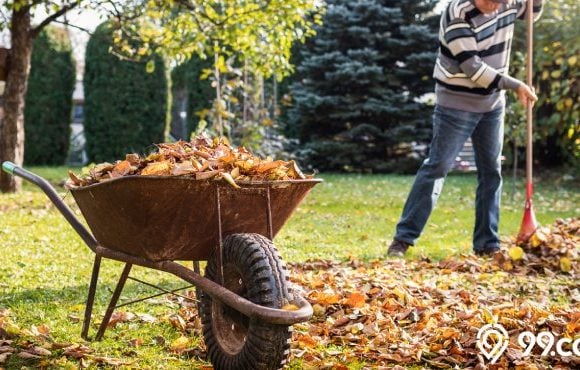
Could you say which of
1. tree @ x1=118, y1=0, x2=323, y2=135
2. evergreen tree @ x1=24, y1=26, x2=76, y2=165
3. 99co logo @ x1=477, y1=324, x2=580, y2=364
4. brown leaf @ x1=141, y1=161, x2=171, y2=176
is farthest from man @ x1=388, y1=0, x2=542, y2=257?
evergreen tree @ x1=24, y1=26, x2=76, y2=165

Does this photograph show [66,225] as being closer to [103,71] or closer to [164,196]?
[164,196]

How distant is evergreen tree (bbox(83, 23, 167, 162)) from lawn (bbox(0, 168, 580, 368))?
3589 mm

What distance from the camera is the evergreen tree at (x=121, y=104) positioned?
13.4 m

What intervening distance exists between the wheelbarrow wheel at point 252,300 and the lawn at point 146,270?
0.70 feet

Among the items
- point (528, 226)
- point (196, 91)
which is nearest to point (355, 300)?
point (528, 226)

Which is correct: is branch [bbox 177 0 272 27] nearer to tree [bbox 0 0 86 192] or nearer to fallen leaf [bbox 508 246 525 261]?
tree [bbox 0 0 86 192]

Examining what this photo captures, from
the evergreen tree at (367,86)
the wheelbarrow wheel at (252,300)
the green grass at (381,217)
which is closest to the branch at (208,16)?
the green grass at (381,217)

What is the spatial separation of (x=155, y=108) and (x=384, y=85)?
405 cm

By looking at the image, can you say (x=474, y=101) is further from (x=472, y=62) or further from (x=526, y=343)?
(x=526, y=343)

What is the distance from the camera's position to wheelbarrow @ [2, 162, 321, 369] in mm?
2108

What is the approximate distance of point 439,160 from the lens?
14.4 ft

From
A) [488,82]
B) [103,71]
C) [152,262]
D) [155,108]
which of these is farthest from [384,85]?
[152,262]

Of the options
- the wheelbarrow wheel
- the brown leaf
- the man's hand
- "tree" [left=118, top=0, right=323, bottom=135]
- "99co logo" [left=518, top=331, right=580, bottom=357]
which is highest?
"tree" [left=118, top=0, right=323, bottom=135]

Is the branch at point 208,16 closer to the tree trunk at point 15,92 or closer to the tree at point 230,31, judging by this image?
the tree at point 230,31
